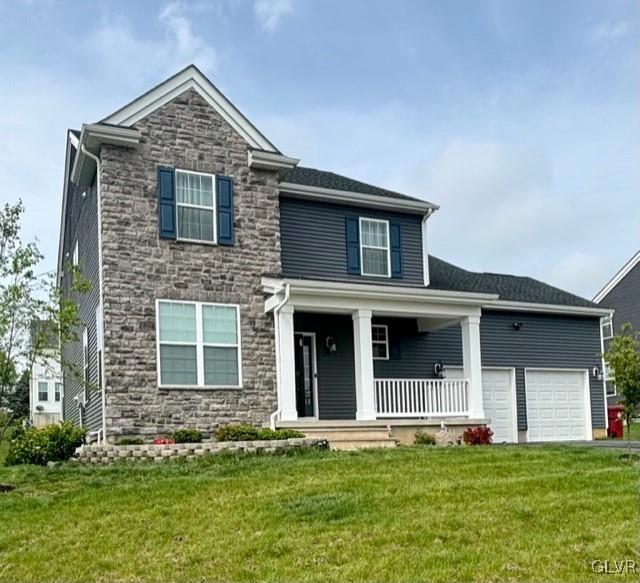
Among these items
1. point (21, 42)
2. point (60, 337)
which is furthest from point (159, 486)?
point (21, 42)

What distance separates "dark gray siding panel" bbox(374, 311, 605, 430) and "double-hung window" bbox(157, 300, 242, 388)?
3.95 m

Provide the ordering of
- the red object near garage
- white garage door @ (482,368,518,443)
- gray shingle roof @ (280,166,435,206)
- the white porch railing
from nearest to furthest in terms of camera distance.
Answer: the white porch railing < gray shingle roof @ (280,166,435,206) < white garage door @ (482,368,518,443) < the red object near garage

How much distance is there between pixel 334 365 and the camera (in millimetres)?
17797

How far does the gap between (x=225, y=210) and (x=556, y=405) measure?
10583 millimetres

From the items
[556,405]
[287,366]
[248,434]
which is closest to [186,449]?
[248,434]

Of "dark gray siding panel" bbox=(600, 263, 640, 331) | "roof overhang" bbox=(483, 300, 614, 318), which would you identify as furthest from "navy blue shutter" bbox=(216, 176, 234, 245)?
"dark gray siding panel" bbox=(600, 263, 640, 331)

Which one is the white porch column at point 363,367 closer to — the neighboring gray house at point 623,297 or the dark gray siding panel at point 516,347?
the dark gray siding panel at point 516,347

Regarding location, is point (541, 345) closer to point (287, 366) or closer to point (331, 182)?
point (331, 182)

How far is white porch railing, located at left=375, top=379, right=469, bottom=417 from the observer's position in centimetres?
1709

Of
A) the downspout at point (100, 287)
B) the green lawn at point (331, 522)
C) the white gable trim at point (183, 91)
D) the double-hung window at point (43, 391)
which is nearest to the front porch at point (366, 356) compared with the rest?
the white gable trim at point (183, 91)

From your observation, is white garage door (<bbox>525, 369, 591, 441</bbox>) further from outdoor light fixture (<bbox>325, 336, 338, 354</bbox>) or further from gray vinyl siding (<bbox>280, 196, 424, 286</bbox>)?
outdoor light fixture (<bbox>325, 336, 338, 354</bbox>)

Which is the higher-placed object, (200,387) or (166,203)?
(166,203)

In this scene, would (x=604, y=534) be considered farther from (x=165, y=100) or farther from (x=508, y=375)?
(x=508, y=375)

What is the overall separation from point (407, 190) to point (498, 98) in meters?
5.93
